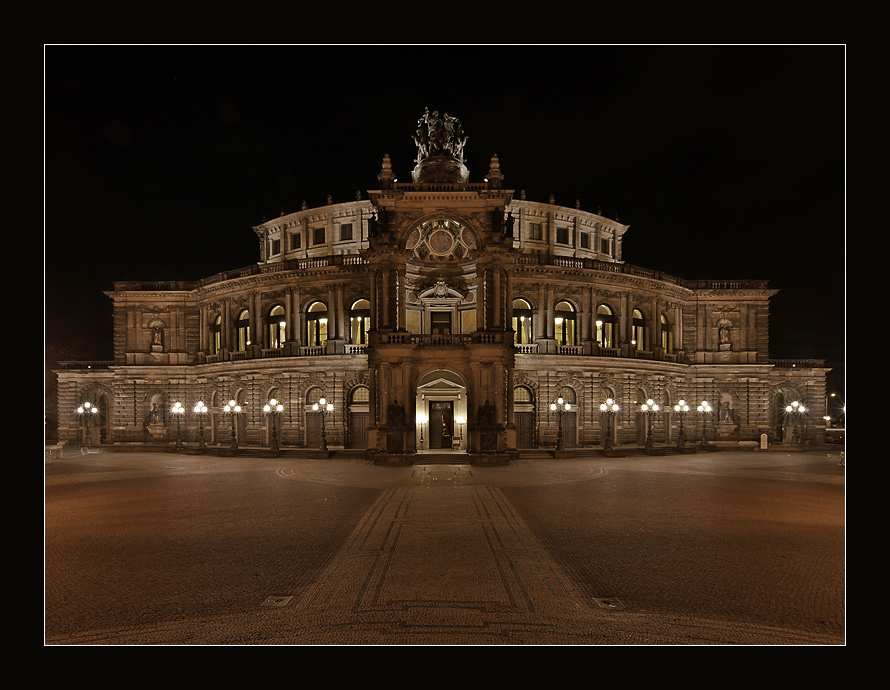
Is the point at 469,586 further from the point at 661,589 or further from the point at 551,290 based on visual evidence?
the point at 551,290

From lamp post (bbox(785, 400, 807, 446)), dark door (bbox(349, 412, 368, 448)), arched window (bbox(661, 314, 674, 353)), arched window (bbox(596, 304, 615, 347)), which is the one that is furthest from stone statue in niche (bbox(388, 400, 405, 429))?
lamp post (bbox(785, 400, 807, 446))

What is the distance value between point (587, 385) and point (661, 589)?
3384 cm

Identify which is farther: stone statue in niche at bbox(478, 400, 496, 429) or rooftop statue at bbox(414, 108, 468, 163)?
rooftop statue at bbox(414, 108, 468, 163)

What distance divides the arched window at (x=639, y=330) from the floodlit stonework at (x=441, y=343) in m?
0.14

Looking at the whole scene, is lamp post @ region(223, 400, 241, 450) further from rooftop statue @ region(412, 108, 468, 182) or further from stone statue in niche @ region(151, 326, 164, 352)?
rooftop statue @ region(412, 108, 468, 182)

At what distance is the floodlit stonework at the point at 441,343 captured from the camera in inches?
1432

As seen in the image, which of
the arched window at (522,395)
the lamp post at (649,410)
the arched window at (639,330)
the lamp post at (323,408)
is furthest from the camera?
the arched window at (639,330)

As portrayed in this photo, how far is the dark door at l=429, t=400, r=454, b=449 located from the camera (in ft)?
135

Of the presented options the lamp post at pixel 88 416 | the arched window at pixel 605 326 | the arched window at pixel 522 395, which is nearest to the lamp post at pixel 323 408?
the arched window at pixel 522 395

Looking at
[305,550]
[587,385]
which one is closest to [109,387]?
[587,385]

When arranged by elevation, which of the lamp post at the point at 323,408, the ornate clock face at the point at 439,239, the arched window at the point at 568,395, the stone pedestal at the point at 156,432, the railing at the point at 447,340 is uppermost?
the ornate clock face at the point at 439,239

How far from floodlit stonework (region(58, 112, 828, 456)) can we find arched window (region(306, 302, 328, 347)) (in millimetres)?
173

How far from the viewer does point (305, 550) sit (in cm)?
1368

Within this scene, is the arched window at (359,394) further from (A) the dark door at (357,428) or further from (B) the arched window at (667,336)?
(B) the arched window at (667,336)
